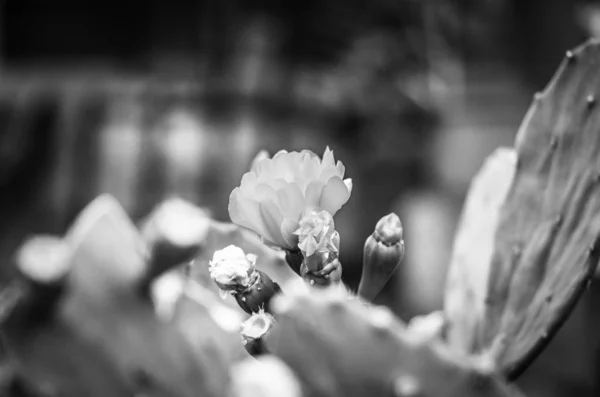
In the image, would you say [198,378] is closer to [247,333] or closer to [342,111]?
[247,333]

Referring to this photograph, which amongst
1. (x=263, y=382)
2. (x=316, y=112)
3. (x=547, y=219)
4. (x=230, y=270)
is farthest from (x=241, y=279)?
(x=316, y=112)

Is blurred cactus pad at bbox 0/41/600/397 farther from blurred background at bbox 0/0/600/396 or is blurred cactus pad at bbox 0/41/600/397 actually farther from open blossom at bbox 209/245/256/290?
blurred background at bbox 0/0/600/396

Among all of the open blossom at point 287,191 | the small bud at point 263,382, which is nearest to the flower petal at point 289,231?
the open blossom at point 287,191

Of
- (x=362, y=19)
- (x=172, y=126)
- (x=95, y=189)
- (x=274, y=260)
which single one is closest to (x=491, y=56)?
(x=362, y=19)

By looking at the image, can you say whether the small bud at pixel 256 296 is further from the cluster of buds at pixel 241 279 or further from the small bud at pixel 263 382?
the small bud at pixel 263 382

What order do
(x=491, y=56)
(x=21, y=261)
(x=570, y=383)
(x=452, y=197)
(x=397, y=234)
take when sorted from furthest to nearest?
(x=491, y=56)
(x=452, y=197)
(x=570, y=383)
(x=397, y=234)
(x=21, y=261)

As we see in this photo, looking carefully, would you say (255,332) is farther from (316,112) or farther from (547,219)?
(316,112)

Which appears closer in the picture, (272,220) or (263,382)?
(263,382)

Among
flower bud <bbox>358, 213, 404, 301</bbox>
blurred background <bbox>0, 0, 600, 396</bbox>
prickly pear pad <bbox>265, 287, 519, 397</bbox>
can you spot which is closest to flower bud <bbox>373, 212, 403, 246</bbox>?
flower bud <bbox>358, 213, 404, 301</bbox>
